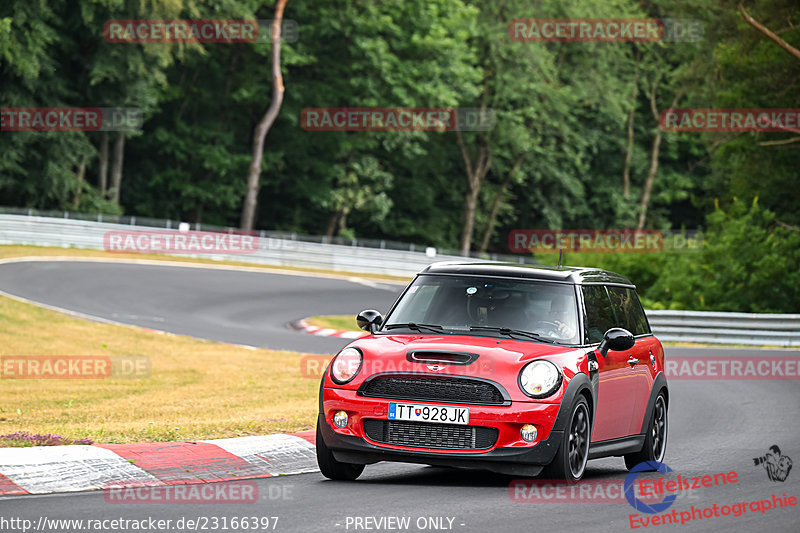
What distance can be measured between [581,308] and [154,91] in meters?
45.3

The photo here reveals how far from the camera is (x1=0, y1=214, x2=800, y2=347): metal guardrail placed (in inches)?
1061

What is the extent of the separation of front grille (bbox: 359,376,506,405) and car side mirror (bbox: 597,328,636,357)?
54.1 inches

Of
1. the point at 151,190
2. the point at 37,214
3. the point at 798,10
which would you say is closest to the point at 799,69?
the point at 798,10

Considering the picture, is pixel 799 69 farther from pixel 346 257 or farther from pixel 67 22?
pixel 67 22

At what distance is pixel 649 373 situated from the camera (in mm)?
10453

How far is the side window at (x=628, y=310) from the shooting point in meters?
10.5

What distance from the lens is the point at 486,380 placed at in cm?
839
